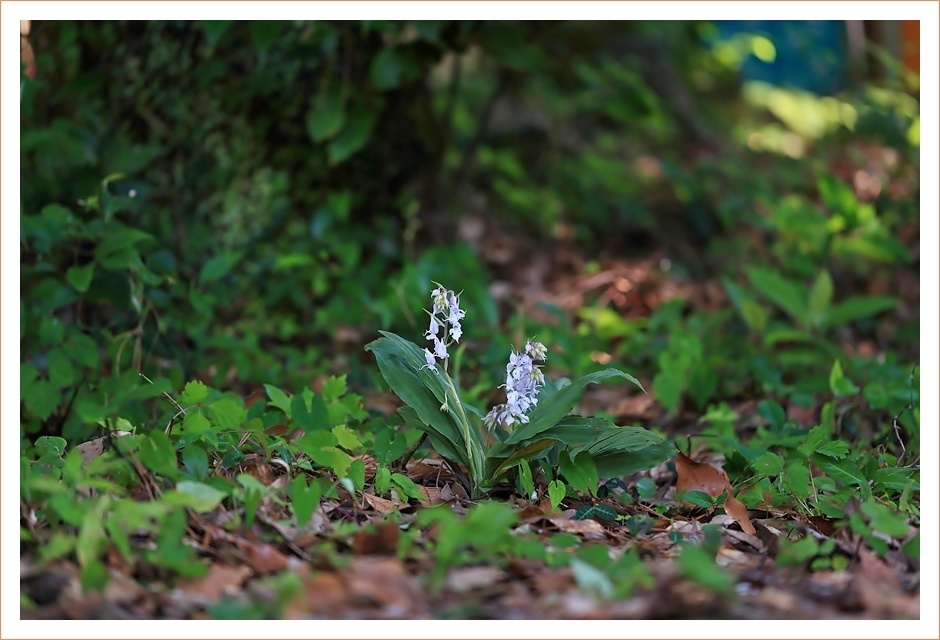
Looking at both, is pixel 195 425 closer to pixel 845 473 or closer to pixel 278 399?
pixel 278 399

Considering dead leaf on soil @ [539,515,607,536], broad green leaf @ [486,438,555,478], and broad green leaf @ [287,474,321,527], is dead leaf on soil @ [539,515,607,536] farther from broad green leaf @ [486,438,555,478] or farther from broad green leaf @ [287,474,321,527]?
broad green leaf @ [287,474,321,527]

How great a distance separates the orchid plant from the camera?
7.19 ft

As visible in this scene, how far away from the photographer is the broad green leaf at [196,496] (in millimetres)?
1826

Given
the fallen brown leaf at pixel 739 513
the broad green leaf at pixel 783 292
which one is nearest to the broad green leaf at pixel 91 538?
the fallen brown leaf at pixel 739 513

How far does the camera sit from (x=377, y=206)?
4543mm

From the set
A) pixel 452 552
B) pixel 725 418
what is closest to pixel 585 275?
pixel 725 418

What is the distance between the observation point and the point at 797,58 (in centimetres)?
728

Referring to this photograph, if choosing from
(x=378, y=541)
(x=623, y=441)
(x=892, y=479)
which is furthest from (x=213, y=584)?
(x=892, y=479)

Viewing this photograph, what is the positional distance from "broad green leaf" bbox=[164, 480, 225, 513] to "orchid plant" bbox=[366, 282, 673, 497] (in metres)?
0.50

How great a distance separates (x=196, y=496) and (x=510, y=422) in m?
0.74

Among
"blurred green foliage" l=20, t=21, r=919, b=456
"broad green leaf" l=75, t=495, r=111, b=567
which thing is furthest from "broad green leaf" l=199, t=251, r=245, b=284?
"broad green leaf" l=75, t=495, r=111, b=567

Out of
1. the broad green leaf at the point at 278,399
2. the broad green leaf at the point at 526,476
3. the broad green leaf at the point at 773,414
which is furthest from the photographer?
the broad green leaf at the point at 773,414

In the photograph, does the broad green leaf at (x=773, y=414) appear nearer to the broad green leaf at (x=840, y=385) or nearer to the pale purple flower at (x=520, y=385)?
the broad green leaf at (x=840, y=385)

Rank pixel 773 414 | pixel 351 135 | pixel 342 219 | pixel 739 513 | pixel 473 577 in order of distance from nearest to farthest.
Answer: pixel 473 577 → pixel 739 513 → pixel 773 414 → pixel 351 135 → pixel 342 219
